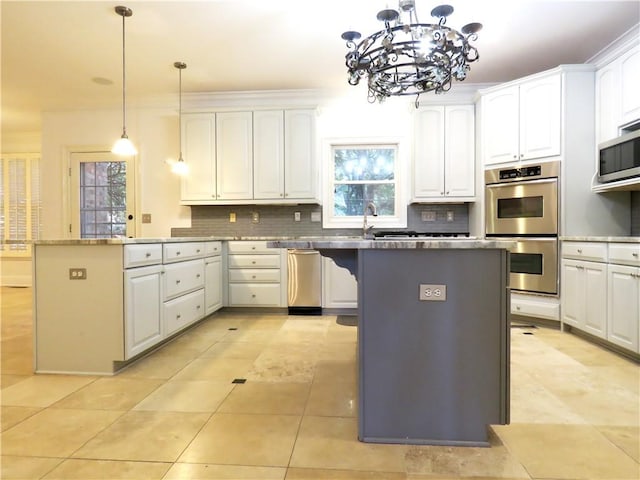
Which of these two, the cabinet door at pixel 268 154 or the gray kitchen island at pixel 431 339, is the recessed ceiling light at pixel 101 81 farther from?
the gray kitchen island at pixel 431 339

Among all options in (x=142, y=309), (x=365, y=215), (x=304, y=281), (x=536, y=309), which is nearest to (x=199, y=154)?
(x=304, y=281)

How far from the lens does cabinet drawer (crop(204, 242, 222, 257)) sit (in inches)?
145

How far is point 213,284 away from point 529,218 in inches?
129

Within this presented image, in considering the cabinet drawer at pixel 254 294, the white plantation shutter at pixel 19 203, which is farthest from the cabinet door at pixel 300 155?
the white plantation shutter at pixel 19 203

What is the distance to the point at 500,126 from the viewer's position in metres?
3.68

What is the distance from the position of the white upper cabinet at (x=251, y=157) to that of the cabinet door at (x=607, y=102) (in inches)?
109

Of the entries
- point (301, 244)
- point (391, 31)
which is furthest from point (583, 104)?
point (301, 244)

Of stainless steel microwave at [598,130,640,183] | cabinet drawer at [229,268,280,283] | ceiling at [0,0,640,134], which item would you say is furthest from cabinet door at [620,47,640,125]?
cabinet drawer at [229,268,280,283]

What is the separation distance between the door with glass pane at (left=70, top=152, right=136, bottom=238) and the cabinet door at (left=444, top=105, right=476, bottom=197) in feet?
13.2

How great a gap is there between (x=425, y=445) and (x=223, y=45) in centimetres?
352

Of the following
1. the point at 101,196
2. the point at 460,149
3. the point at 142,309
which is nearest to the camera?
the point at 142,309

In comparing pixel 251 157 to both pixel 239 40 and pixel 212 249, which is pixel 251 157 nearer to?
pixel 212 249

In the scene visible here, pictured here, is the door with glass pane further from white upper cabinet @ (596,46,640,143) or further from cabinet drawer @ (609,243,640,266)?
white upper cabinet @ (596,46,640,143)

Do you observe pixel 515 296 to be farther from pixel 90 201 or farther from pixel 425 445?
pixel 90 201
